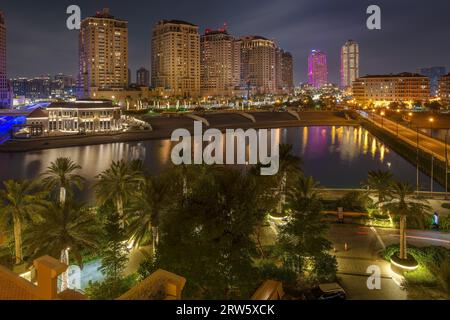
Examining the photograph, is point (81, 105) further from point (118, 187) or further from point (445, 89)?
point (445, 89)

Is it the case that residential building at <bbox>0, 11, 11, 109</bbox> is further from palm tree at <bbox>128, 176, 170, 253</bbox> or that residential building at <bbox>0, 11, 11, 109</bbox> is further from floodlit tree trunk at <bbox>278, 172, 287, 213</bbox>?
palm tree at <bbox>128, 176, 170, 253</bbox>

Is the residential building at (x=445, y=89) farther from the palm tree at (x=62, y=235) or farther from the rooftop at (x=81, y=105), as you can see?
the palm tree at (x=62, y=235)

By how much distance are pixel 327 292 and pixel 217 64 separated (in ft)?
406

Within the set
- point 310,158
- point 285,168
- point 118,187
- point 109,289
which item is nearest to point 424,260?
point 285,168

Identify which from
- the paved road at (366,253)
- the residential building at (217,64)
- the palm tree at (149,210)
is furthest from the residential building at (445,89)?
the palm tree at (149,210)

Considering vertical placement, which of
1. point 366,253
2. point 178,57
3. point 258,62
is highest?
point 258,62

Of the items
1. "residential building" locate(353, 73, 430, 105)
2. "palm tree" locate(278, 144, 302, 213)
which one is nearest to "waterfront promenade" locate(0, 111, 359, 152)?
"palm tree" locate(278, 144, 302, 213)

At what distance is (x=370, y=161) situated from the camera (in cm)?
3916

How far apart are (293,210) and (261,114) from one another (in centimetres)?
6918

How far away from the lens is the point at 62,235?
10.2 m

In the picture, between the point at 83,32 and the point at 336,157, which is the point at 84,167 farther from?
the point at 83,32

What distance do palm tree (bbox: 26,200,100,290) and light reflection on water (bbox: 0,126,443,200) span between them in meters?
14.0

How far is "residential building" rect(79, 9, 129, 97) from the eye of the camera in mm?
99062
